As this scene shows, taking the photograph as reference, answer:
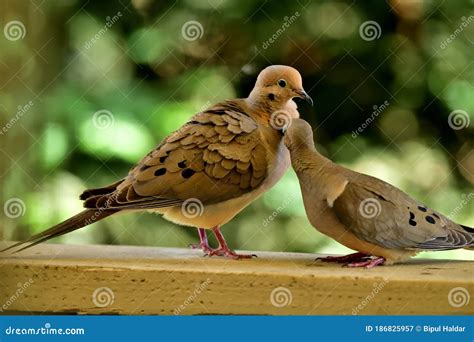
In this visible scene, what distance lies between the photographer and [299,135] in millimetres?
2240

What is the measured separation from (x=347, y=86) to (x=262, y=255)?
63 cm

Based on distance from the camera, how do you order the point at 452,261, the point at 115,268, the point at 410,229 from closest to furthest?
the point at 115,268 < the point at 410,229 < the point at 452,261

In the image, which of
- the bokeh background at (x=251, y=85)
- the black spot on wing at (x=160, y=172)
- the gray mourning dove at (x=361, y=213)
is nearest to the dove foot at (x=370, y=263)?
the gray mourning dove at (x=361, y=213)

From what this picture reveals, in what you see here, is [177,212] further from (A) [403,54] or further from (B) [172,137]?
(A) [403,54]

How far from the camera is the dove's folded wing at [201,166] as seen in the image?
2.24 meters

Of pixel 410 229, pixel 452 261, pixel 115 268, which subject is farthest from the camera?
pixel 452 261

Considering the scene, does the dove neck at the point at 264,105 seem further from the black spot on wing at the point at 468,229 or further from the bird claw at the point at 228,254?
the black spot on wing at the point at 468,229

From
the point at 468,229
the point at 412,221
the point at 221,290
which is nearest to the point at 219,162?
the point at 221,290

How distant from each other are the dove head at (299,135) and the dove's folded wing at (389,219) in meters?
0.16

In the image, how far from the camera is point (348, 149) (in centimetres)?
275

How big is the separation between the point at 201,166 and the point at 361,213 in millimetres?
443

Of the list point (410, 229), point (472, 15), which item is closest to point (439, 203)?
point (410, 229)

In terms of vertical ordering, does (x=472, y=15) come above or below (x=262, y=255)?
above

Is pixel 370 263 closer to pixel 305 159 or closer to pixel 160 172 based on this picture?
pixel 305 159
